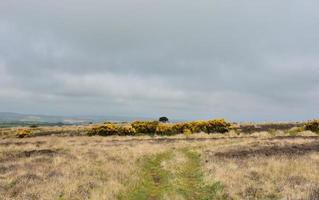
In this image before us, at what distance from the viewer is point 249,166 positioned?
76.5 feet

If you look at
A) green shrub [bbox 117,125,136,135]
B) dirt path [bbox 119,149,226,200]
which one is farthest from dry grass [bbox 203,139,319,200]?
green shrub [bbox 117,125,136,135]

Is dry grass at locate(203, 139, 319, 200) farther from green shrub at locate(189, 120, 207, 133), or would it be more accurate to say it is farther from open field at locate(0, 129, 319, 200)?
green shrub at locate(189, 120, 207, 133)

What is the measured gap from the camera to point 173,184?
1948 centimetres

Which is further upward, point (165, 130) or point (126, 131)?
point (165, 130)

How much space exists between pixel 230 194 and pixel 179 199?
2291 mm

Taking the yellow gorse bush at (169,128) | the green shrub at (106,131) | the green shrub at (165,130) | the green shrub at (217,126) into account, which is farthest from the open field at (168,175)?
the green shrub at (106,131)

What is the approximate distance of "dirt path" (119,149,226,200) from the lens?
17562 mm

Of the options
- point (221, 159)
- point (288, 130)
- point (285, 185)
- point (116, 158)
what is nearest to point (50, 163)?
point (116, 158)

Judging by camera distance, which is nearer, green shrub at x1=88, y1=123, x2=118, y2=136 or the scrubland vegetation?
the scrubland vegetation

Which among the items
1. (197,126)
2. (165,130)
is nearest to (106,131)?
(165,130)

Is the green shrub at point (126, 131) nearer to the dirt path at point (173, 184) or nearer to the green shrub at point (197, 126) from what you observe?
the green shrub at point (197, 126)

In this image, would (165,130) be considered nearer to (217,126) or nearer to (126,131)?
(126,131)

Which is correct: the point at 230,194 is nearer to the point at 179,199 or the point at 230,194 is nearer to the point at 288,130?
the point at 179,199

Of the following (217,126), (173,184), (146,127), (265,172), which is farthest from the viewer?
(146,127)
